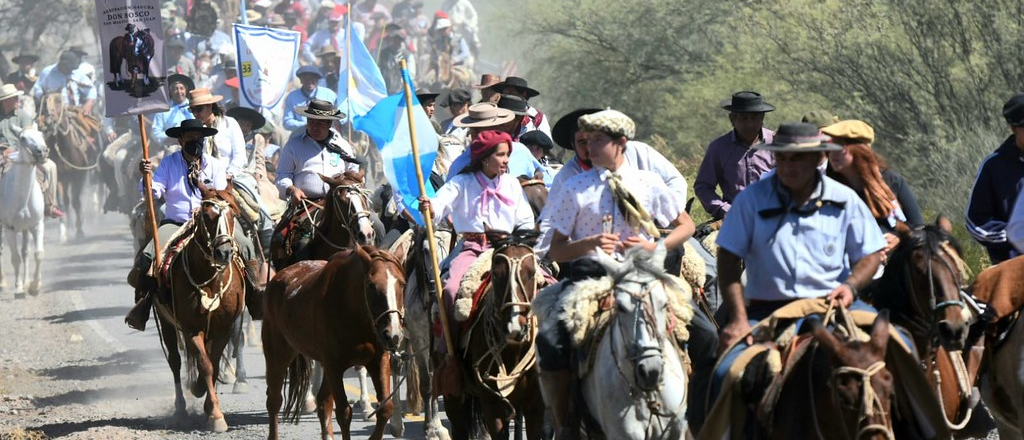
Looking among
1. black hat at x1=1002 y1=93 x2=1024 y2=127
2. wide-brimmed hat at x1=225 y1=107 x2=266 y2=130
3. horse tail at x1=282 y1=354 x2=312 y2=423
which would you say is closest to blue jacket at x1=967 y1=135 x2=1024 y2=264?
black hat at x1=1002 y1=93 x2=1024 y2=127

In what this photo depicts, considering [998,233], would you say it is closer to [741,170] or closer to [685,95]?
[741,170]

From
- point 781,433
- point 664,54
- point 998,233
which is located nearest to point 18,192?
point 664,54

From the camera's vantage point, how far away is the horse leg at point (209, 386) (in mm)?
14805

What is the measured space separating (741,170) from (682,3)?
14542 millimetres

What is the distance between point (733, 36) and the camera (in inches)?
1041

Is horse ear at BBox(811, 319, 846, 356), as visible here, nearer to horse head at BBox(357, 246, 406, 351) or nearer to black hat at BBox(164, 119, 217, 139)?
horse head at BBox(357, 246, 406, 351)

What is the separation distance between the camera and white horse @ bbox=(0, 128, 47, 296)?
27.3 metres

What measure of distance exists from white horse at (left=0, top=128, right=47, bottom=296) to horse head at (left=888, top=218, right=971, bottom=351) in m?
19.8

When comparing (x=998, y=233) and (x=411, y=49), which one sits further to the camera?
(x=411, y=49)

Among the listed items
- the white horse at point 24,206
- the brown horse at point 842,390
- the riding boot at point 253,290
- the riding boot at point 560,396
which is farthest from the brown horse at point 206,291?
the white horse at point 24,206

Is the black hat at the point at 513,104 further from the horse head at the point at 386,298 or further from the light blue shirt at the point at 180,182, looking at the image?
the horse head at the point at 386,298

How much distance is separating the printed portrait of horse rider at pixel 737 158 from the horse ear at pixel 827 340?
5825mm

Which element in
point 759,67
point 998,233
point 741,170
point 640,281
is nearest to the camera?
point 640,281

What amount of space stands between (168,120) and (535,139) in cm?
888
